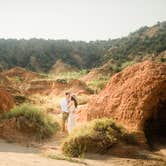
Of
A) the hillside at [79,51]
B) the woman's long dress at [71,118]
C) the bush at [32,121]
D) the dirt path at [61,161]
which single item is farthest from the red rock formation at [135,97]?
the hillside at [79,51]

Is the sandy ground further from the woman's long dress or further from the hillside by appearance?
the hillside

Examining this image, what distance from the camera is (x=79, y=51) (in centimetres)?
6875

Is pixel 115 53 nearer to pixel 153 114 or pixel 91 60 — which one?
pixel 91 60

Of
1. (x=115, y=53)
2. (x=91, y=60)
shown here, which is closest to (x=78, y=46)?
(x=91, y=60)

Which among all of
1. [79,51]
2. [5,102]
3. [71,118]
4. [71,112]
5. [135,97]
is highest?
[79,51]

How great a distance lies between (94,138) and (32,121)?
3.01m

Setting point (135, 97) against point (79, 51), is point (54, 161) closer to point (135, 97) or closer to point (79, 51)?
point (135, 97)

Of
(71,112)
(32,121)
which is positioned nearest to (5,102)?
(32,121)

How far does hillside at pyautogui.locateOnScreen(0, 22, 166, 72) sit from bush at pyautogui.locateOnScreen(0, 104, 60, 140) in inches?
1514

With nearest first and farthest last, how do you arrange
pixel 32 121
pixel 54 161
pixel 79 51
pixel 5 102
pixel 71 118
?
pixel 54 161
pixel 71 118
pixel 32 121
pixel 5 102
pixel 79 51

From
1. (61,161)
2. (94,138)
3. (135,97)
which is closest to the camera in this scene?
(61,161)

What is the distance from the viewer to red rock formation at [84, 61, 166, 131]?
9.05m

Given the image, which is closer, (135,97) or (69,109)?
(135,97)

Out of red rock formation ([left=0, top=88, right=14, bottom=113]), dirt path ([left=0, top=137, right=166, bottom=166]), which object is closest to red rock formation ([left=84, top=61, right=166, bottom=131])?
dirt path ([left=0, top=137, right=166, bottom=166])
